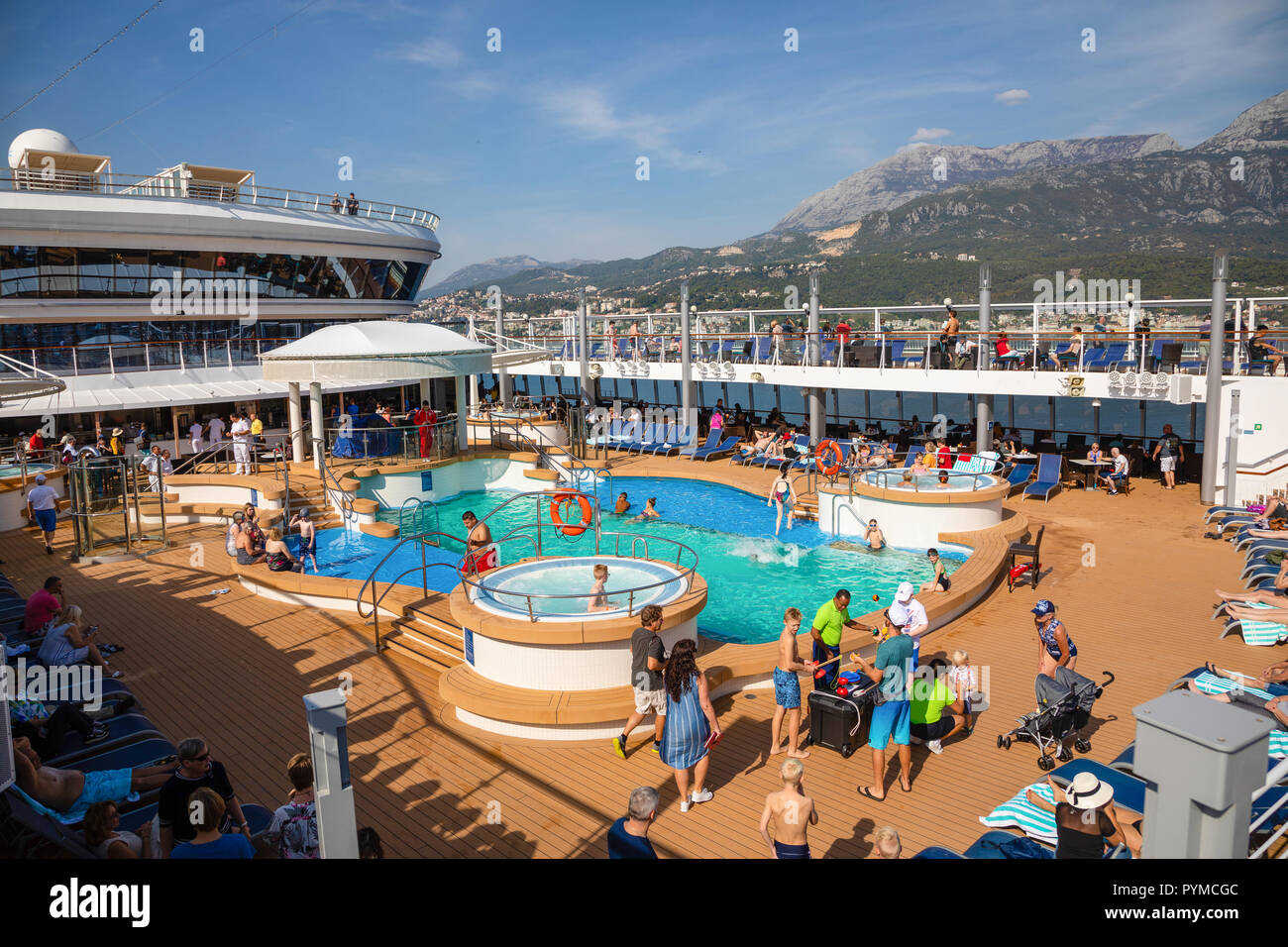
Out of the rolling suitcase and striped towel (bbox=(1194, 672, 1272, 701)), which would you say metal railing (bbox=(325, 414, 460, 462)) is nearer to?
the rolling suitcase

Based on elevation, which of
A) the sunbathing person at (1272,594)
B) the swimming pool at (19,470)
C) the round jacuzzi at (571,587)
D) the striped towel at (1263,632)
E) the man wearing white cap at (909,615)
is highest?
the swimming pool at (19,470)

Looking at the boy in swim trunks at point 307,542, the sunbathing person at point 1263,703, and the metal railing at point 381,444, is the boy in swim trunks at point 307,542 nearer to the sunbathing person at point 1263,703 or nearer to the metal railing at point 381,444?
the metal railing at point 381,444

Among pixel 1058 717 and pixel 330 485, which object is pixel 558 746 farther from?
pixel 330 485

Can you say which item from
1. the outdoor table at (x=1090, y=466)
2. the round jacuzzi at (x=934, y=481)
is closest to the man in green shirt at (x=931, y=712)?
the round jacuzzi at (x=934, y=481)

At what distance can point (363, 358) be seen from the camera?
16.9 m

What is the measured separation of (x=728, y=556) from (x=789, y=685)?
8027 mm

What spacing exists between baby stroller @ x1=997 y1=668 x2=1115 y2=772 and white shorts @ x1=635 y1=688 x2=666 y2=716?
2.90 metres

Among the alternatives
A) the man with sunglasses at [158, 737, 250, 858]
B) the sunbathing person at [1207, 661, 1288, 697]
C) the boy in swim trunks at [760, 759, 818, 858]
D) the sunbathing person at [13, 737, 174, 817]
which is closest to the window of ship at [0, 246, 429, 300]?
the sunbathing person at [13, 737, 174, 817]

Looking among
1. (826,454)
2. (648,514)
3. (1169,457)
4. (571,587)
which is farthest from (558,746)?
(1169,457)

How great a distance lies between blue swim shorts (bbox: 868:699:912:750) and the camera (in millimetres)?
5969

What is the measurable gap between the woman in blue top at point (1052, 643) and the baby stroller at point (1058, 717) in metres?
0.21

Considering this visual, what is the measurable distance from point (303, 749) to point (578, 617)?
106 inches

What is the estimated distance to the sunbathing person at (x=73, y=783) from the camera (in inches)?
205

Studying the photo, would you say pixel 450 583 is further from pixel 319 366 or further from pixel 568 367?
pixel 568 367
